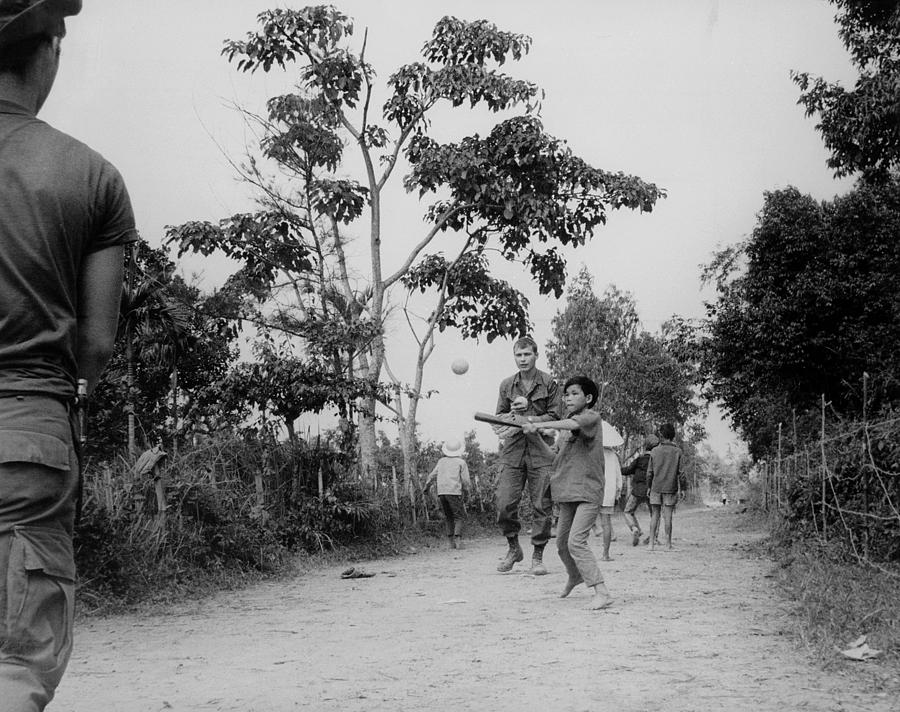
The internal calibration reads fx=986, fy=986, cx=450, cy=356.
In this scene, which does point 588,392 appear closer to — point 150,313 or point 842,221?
point 150,313

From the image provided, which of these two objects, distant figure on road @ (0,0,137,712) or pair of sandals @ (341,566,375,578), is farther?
pair of sandals @ (341,566,375,578)

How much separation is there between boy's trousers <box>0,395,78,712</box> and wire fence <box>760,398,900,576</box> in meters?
6.07

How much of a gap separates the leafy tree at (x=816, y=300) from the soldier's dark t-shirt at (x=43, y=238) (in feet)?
61.1

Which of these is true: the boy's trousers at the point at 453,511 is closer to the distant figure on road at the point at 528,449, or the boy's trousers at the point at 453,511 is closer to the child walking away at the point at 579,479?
the distant figure on road at the point at 528,449

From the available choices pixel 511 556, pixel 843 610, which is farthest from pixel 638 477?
pixel 843 610

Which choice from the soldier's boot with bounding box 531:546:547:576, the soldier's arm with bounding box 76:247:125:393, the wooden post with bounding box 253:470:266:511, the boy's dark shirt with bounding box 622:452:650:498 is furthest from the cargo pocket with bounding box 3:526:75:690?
the boy's dark shirt with bounding box 622:452:650:498

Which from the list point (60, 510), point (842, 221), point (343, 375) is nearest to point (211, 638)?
point (60, 510)

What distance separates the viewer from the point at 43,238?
219 cm

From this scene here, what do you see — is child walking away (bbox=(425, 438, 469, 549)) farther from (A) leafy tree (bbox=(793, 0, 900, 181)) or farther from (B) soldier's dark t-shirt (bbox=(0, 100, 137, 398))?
(B) soldier's dark t-shirt (bbox=(0, 100, 137, 398))

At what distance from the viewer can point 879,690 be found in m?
4.40

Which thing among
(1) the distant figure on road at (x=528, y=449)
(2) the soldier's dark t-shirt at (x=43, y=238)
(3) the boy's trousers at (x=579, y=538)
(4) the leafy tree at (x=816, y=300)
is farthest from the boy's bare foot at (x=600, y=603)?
(4) the leafy tree at (x=816, y=300)

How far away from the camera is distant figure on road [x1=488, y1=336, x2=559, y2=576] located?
949 centimetres

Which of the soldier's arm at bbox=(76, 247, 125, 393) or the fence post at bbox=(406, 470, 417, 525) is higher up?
the soldier's arm at bbox=(76, 247, 125, 393)

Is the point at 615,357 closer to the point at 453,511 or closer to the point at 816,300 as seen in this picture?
the point at 816,300
